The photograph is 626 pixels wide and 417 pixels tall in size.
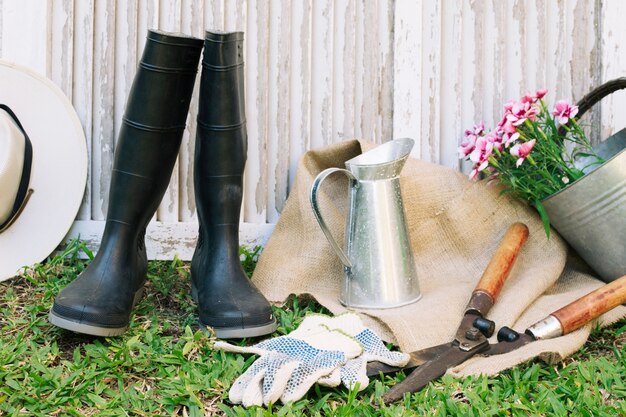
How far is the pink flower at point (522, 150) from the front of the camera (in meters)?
1.86

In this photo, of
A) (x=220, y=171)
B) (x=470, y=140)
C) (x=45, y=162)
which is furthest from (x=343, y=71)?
(x=45, y=162)

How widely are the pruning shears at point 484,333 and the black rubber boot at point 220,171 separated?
0.37m

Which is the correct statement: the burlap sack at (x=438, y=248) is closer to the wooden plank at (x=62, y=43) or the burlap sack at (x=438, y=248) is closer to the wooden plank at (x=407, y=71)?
the wooden plank at (x=407, y=71)

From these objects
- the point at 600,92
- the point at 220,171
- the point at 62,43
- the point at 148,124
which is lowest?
the point at 220,171

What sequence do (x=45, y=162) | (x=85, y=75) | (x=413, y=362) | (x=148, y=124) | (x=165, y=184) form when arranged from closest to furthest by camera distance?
(x=413, y=362) < (x=148, y=124) < (x=165, y=184) < (x=45, y=162) < (x=85, y=75)

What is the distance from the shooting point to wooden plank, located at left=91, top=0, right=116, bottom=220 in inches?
84.2

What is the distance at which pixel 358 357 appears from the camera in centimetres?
145

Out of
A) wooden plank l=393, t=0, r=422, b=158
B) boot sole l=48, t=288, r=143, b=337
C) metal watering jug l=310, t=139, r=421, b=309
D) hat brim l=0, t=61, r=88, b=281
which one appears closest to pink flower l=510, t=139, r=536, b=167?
metal watering jug l=310, t=139, r=421, b=309

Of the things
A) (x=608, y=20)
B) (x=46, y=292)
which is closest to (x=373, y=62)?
(x=608, y=20)

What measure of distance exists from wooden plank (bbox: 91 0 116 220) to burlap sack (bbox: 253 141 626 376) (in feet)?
1.81

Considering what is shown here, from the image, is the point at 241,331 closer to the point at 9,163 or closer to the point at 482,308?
the point at 482,308

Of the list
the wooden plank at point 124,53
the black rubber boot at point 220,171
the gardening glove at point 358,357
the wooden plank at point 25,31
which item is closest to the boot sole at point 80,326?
the black rubber boot at point 220,171

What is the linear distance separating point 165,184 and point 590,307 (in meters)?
1.00

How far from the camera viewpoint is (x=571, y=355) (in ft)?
5.08
